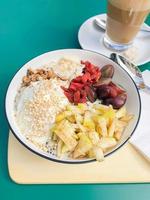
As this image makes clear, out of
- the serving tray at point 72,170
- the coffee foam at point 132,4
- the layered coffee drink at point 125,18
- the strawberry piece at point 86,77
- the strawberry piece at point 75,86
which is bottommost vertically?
the serving tray at point 72,170

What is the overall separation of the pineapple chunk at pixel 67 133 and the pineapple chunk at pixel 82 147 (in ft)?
0.03

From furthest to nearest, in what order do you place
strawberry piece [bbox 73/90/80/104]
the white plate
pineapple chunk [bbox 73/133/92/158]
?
the white plate
strawberry piece [bbox 73/90/80/104]
pineapple chunk [bbox 73/133/92/158]

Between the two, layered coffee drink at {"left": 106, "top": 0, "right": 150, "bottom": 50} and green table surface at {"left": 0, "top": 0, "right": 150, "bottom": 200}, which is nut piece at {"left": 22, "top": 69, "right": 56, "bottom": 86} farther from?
layered coffee drink at {"left": 106, "top": 0, "right": 150, "bottom": 50}

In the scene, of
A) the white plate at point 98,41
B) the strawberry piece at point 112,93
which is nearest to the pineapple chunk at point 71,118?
the strawberry piece at point 112,93

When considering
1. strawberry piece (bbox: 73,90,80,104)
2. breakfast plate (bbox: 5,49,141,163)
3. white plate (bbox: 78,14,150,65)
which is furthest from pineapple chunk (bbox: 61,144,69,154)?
white plate (bbox: 78,14,150,65)

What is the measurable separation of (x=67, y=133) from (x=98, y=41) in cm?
36

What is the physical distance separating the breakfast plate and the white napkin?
3 centimetres

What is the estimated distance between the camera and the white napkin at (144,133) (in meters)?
0.63

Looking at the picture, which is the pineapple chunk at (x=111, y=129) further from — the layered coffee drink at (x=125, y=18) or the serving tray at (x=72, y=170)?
the layered coffee drink at (x=125, y=18)

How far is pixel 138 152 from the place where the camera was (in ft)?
2.09

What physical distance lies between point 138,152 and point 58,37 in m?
0.39

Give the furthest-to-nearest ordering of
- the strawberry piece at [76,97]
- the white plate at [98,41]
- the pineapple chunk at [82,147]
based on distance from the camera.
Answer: the white plate at [98,41] → the strawberry piece at [76,97] → the pineapple chunk at [82,147]

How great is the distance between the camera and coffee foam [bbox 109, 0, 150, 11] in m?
0.77

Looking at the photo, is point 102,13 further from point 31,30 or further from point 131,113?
point 131,113
